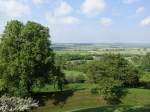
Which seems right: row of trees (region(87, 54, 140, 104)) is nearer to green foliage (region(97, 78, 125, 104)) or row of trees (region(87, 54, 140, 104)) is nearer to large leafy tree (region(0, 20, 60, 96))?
green foliage (region(97, 78, 125, 104))

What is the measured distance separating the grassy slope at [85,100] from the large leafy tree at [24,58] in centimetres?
390

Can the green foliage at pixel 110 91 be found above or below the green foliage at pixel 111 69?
below

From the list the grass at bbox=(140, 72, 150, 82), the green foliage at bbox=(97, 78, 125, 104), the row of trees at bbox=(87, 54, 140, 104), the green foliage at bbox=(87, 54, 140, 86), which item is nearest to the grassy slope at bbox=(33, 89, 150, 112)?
the green foliage at bbox=(97, 78, 125, 104)

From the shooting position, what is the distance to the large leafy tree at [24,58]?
57.3 metres

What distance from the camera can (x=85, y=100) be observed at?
60.1m

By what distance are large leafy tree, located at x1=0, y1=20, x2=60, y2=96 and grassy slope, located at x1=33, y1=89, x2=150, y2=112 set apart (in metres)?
3.90

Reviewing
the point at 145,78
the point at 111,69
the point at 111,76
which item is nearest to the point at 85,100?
the point at 111,76

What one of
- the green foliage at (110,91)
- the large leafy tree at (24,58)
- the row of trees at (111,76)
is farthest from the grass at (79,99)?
the large leafy tree at (24,58)

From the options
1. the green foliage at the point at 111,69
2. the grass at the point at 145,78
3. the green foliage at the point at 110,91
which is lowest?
the grass at the point at 145,78

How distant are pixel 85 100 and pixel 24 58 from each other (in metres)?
11.8

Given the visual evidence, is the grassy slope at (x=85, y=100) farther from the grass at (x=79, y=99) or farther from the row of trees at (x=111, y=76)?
the row of trees at (x=111, y=76)

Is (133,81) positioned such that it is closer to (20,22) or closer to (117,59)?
(117,59)

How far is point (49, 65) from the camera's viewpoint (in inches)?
2389

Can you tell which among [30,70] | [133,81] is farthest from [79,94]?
[133,81]
